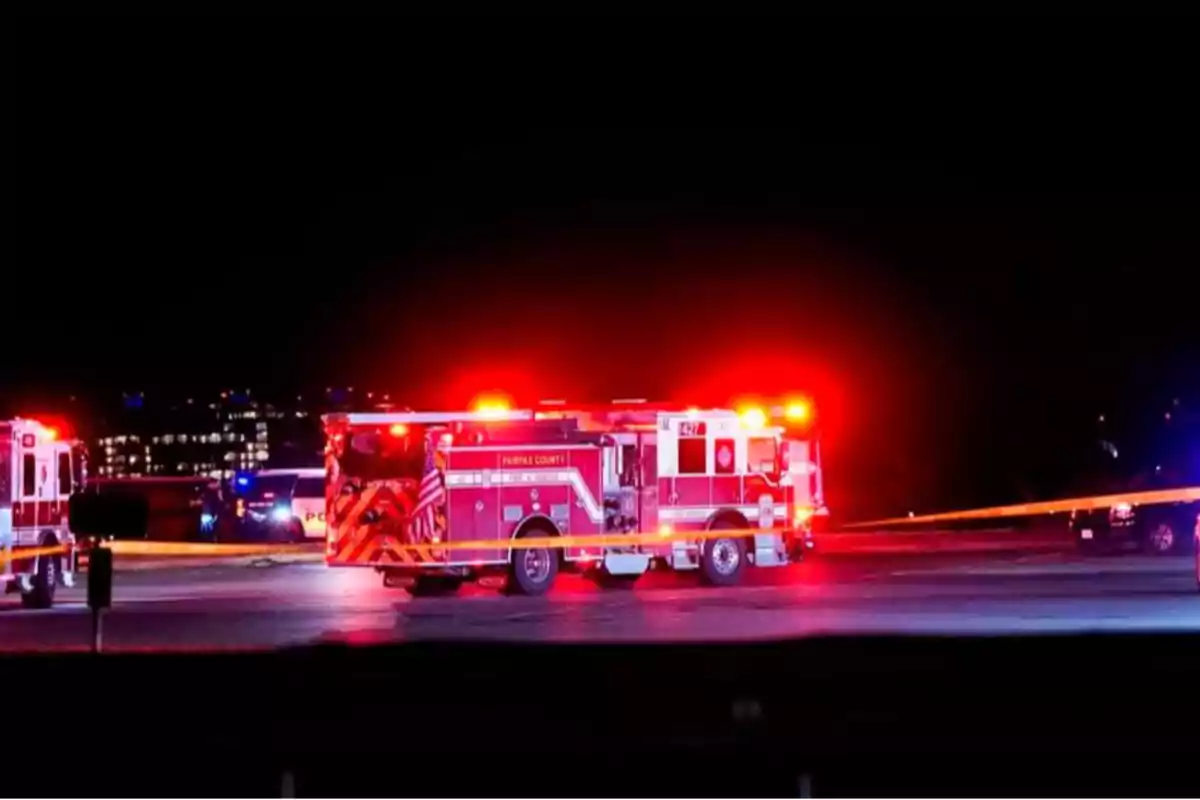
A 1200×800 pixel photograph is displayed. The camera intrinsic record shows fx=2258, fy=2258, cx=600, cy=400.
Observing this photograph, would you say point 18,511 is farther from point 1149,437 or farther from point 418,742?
point 1149,437

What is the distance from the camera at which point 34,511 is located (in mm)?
32250

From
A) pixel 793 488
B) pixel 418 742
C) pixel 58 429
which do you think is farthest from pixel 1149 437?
pixel 418 742

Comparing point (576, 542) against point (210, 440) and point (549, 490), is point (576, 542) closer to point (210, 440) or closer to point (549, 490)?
point (549, 490)

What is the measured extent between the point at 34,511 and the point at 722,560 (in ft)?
32.6

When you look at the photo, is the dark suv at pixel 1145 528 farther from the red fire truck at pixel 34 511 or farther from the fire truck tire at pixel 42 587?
the fire truck tire at pixel 42 587

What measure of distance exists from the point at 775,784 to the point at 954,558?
30046 mm

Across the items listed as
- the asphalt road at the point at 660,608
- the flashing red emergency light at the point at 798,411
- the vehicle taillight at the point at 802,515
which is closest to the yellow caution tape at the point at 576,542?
the vehicle taillight at the point at 802,515

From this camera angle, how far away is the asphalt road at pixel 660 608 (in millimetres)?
23906

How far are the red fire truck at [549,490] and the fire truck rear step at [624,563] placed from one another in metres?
0.02

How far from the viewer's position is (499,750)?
1392cm

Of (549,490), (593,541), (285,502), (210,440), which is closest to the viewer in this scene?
(549,490)

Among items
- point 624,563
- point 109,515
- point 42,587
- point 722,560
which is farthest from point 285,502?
point 109,515

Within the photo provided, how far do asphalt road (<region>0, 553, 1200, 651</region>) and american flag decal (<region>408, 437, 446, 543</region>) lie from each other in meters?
0.98

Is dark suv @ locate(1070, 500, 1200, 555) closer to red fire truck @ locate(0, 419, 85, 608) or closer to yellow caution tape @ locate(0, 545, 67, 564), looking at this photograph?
red fire truck @ locate(0, 419, 85, 608)
